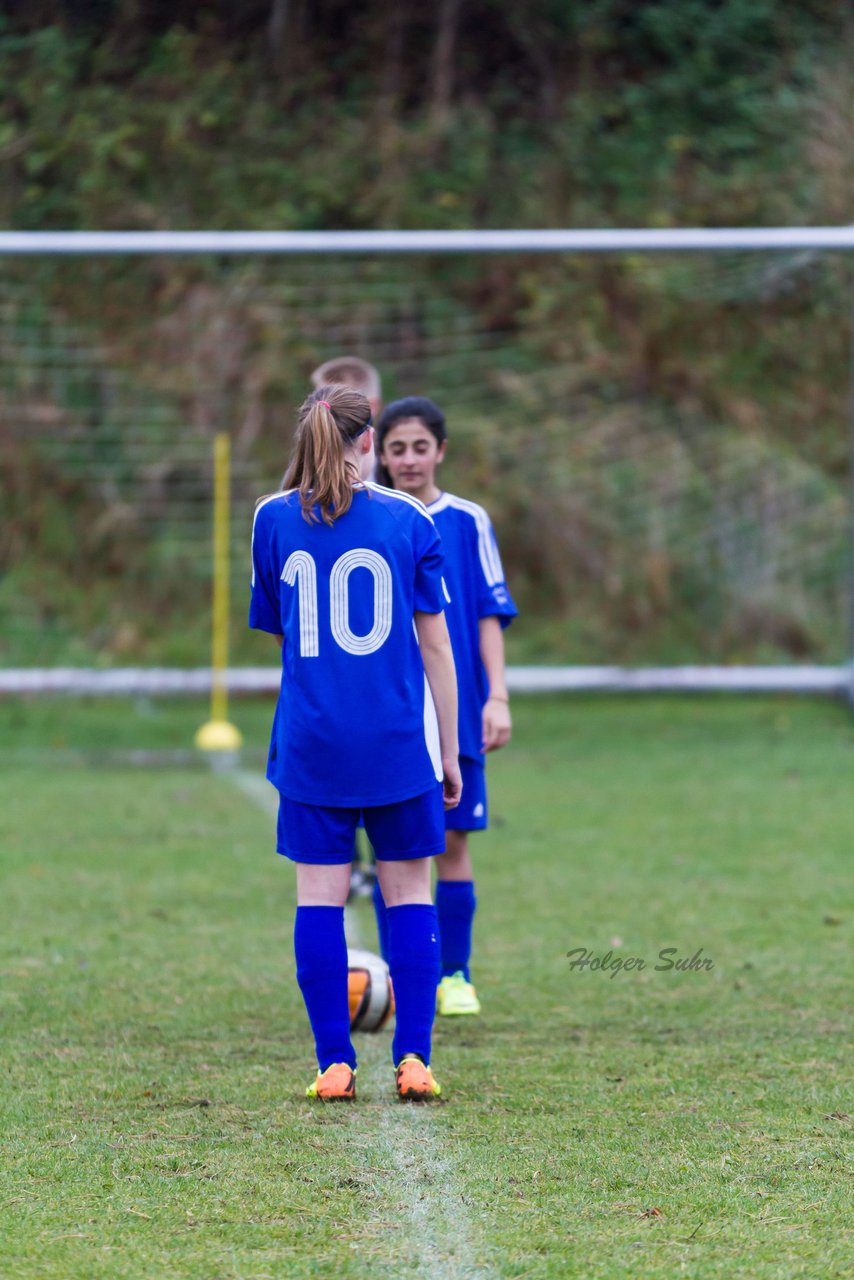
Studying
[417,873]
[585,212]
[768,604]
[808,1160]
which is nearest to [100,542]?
[768,604]

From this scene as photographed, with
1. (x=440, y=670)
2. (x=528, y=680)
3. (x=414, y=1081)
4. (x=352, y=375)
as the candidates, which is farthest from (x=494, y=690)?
(x=528, y=680)

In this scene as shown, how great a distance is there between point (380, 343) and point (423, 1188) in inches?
434

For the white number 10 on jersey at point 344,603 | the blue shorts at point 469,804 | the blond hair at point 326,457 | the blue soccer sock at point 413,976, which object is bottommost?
the blue soccer sock at point 413,976

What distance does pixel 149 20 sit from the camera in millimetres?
18250

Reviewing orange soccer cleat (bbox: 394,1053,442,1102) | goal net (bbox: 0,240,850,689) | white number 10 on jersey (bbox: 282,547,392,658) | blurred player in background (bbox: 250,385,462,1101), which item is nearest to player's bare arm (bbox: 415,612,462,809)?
blurred player in background (bbox: 250,385,462,1101)

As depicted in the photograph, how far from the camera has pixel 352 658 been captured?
3.55m

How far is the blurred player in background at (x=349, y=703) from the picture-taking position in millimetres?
3541

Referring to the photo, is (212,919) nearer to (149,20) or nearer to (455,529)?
(455,529)

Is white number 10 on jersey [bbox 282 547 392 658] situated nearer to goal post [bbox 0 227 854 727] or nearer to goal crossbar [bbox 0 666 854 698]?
goal post [bbox 0 227 854 727]

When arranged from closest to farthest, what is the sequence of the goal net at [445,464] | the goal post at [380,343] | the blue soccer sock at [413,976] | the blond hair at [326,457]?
the blond hair at [326,457]
the blue soccer sock at [413,976]
the goal post at [380,343]
the goal net at [445,464]

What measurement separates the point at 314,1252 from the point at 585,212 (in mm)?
15266

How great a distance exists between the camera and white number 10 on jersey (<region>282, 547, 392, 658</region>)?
140 inches

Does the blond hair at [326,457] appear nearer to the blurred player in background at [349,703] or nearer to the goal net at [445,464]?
the blurred player in background at [349,703]

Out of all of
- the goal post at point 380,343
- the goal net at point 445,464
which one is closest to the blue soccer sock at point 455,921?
the goal post at point 380,343
